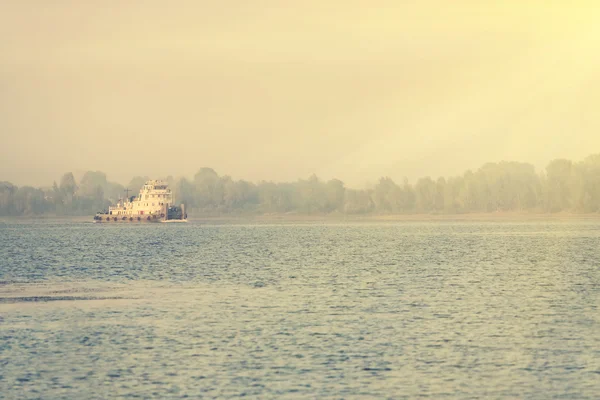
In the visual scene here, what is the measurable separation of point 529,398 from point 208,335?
58.7ft

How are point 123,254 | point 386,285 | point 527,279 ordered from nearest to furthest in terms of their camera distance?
point 386,285 → point 527,279 → point 123,254

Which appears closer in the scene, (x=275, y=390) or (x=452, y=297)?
(x=275, y=390)

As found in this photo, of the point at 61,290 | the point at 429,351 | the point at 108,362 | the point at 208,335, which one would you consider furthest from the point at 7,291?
the point at 429,351

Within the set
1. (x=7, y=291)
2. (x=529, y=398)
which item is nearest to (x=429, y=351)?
(x=529, y=398)

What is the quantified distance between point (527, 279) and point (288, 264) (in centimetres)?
3071

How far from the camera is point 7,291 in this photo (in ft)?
211

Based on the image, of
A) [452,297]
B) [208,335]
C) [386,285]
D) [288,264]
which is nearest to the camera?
[208,335]

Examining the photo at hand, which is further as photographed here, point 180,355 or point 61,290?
point 61,290

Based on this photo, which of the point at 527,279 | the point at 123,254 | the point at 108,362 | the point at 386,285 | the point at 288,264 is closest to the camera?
the point at 108,362

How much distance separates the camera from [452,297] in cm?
5903

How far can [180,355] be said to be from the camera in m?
36.7

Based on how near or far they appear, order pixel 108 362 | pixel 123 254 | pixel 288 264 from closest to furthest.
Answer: pixel 108 362
pixel 288 264
pixel 123 254

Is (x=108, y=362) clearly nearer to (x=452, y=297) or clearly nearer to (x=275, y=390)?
(x=275, y=390)

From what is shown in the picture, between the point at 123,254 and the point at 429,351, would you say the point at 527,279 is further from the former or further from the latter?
the point at 123,254
